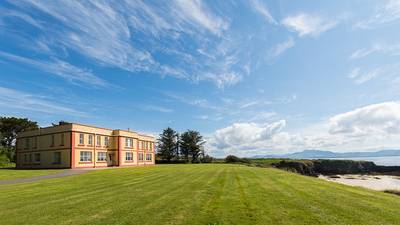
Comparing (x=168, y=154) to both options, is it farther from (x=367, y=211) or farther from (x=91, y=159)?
(x=367, y=211)

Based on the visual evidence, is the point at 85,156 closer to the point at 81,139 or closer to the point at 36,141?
the point at 81,139

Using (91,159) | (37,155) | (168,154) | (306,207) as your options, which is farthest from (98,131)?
(306,207)

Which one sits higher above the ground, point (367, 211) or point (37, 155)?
point (37, 155)

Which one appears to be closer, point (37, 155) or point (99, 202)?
point (99, 202)

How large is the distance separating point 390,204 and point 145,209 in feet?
30.1

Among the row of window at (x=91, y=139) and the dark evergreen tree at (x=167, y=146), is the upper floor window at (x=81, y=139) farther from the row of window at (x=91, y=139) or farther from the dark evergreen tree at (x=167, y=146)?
the dark evergreen tree at (x=167, y=146)

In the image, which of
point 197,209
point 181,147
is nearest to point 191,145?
point 181,147

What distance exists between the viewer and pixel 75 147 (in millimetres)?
42281

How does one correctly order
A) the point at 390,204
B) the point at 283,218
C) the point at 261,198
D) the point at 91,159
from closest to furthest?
the point at 283,218
the point at 390,204
the point at 261,198
the point at 91,159

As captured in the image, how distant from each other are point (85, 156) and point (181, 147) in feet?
137

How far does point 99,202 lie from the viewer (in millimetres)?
11242

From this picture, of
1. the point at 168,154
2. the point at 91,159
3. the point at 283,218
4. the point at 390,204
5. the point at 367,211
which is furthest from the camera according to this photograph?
the point at 168,154

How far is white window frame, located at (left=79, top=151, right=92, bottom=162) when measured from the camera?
43734mm

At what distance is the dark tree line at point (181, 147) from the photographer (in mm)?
83312
